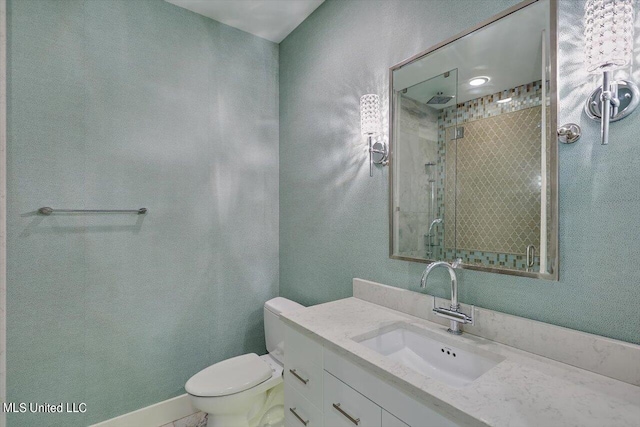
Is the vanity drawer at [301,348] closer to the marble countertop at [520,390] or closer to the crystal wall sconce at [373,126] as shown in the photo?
the marble countertop at [520,390]

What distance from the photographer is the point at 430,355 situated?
115 centimetres

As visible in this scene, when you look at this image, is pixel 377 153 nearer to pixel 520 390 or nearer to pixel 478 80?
pixel 478 80

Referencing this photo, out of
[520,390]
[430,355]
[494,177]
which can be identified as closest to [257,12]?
[494,177]

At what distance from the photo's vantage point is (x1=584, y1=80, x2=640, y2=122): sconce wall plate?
32.3 inches

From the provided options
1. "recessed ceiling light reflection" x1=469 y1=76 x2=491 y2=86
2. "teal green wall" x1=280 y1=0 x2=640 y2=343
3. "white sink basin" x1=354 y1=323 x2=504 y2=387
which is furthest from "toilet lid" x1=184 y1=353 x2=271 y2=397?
"recessed ceiling light reflection" x1=469 y1=76 x2=491 y2=86

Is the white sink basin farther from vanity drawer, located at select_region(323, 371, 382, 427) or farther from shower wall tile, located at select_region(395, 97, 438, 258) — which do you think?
shower wall tile, located at select_region(395, 97, 438, 258)

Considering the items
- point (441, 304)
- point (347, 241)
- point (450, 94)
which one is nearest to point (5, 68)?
point (347, 241)

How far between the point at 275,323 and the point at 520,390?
1448mm

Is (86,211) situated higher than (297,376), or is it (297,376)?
(86,211)

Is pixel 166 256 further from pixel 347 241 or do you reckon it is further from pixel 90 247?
pixel 347 241

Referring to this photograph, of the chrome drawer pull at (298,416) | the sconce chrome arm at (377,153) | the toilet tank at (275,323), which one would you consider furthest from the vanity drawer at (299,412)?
the sconce chrome arm at (377,153)

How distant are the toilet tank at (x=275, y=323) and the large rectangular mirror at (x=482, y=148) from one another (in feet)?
2.87

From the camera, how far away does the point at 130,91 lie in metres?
1.77

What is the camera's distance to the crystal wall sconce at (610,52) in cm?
80
